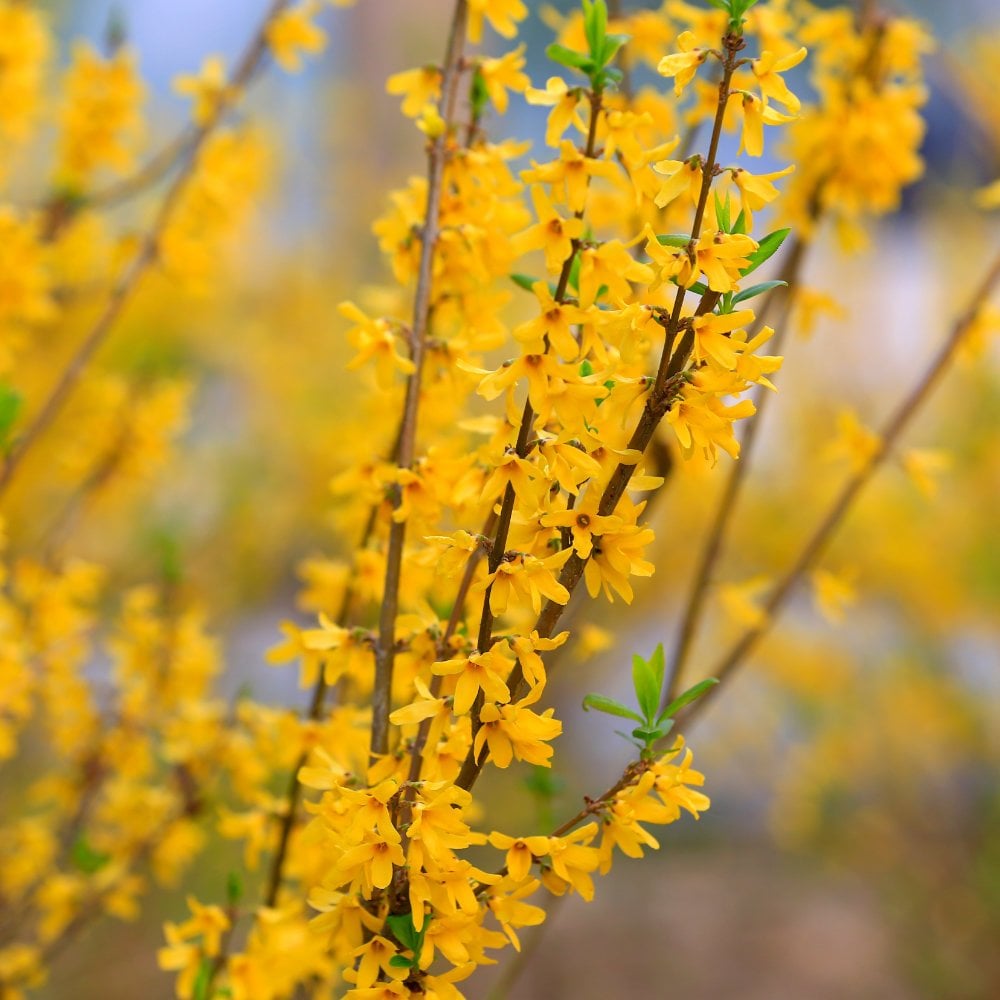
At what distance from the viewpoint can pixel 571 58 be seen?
703 mm

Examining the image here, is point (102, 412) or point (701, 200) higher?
point (102, 412)

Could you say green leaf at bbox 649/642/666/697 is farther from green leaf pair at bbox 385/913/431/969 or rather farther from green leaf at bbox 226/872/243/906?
green leaf at bbox 226/872/243/906

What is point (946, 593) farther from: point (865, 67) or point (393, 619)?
point (393, 619)

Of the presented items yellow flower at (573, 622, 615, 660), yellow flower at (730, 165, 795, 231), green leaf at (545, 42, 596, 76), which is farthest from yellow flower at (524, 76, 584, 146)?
yellow flower at (573, 622, 615, 660)

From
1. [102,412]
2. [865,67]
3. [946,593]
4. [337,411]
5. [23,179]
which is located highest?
[23,179]

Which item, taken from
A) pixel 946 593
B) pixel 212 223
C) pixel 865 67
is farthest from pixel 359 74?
pixel 865 67

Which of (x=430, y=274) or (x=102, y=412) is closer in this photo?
(x=430, y=274)

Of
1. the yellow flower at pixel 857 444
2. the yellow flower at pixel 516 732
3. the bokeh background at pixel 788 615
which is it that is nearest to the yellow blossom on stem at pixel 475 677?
the yellow flower at pixel 516 732

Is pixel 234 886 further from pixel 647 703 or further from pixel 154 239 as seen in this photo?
pixel 154 239

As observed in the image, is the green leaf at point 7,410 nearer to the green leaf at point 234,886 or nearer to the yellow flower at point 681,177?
the green leaf at point 234,886

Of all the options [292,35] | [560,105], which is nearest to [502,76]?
[560,105]

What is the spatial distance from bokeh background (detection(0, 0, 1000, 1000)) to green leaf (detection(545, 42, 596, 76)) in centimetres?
249

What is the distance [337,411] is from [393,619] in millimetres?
3309

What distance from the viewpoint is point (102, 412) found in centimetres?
173
